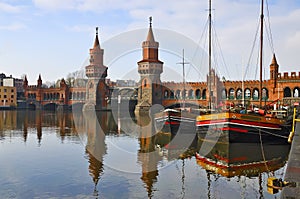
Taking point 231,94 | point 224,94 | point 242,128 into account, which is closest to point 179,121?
point 242,128

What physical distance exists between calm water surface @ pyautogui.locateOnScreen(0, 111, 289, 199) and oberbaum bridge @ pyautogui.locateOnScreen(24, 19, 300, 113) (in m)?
34.8

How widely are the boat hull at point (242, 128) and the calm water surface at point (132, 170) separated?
0.88 meters

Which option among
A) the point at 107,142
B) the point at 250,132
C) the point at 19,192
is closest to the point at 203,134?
the point at 250,132

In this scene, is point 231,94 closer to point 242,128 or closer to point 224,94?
point 224,94

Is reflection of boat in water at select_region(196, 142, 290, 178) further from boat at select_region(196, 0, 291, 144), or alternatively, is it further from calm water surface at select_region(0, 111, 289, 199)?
boat at select_region(196, 0, 291, 144)

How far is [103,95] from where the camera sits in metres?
84.0

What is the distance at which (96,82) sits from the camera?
8381 centimetres

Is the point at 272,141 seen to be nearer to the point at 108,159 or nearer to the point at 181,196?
the point at 108,159

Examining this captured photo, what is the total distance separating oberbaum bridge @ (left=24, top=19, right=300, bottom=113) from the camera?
2214 inches

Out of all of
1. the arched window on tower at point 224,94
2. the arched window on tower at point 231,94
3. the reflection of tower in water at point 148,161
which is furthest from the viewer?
the arched window on tower at point 224,94

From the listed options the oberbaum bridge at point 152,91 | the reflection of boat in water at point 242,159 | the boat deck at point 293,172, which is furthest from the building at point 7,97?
the boat deck at point 293,172

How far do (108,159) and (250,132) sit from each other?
10832 millimetres

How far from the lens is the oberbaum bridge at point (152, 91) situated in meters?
56.2

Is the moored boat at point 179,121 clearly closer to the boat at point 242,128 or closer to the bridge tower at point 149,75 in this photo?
the boat at point 242,128
